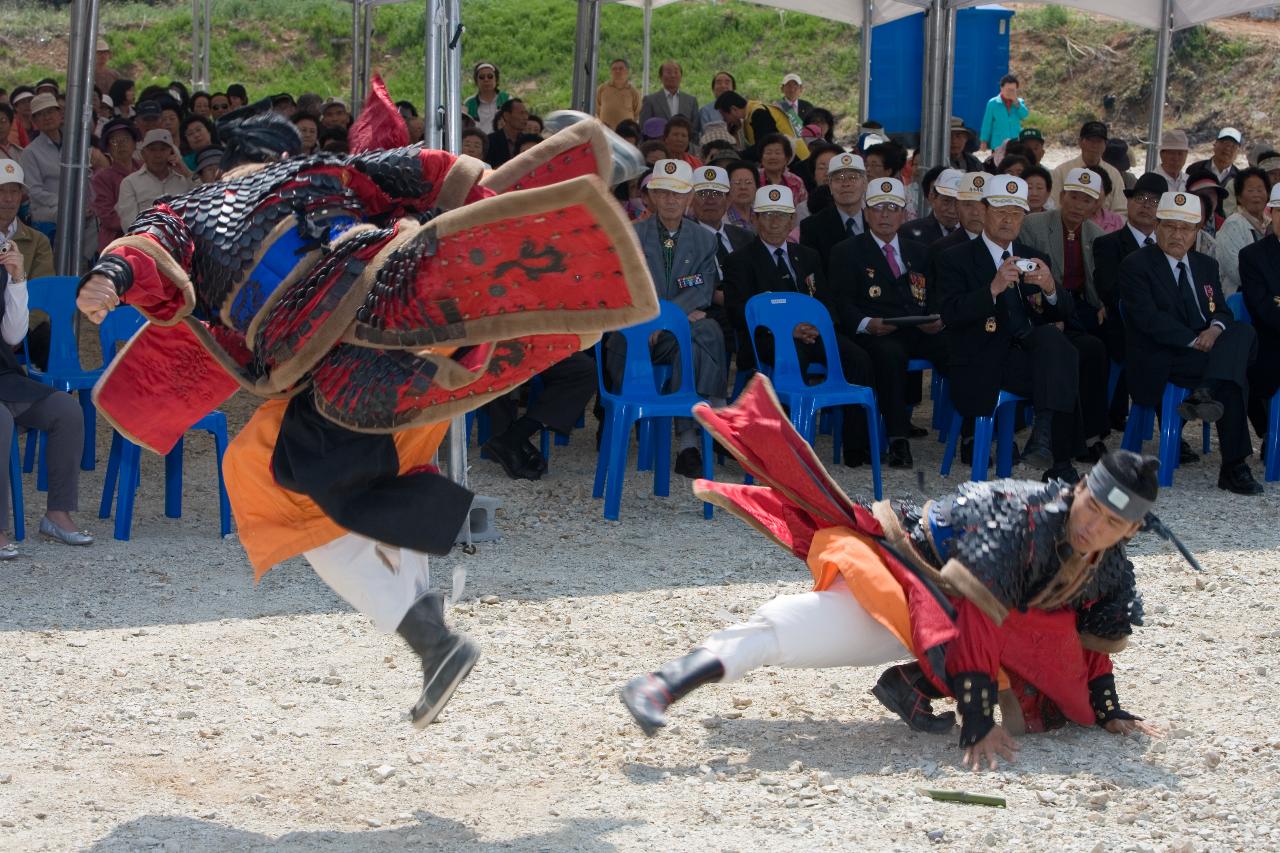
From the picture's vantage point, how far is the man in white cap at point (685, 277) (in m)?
7.36

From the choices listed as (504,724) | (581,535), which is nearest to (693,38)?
(581,535)

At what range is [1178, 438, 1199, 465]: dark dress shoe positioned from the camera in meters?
7.92

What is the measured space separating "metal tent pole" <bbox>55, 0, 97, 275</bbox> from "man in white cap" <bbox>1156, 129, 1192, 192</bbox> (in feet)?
23.2

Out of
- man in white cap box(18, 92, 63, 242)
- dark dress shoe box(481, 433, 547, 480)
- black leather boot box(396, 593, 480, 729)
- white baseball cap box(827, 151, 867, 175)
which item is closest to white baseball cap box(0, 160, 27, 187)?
dark dress shoe box(481, 433, 547, 480)

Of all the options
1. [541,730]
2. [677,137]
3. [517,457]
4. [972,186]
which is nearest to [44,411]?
[517,457]

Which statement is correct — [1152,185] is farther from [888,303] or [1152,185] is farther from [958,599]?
[958,599]

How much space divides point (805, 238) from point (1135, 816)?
5.53 m

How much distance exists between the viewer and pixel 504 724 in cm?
432

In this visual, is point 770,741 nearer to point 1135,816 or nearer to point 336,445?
point 1135,816

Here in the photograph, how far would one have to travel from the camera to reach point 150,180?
368 inches

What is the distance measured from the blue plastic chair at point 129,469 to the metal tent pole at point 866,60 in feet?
23.4

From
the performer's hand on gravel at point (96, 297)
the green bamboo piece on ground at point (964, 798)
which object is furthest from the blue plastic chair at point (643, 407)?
the performer's hand on gravel at point (96, 297)

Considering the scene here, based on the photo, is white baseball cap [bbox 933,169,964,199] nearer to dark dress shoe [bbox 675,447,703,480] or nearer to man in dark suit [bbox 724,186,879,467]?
man in dark suit [bbox 724,186,879,467]

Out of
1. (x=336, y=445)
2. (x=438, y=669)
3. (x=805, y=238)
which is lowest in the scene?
(x=438, y=669)
